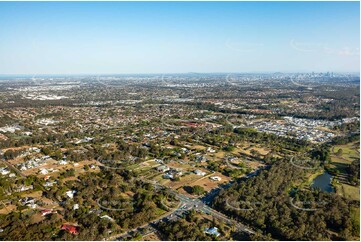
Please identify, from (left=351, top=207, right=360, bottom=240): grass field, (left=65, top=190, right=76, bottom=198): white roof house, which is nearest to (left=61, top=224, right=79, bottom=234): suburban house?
(left=65, top=190, right=76, bottom=198): white roof house

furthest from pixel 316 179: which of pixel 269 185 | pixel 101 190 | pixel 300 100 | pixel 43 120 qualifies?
pixel 300 100

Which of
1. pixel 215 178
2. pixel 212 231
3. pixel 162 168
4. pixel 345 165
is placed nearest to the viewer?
pixel 212 231

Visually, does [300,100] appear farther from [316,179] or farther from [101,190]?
[101,190]

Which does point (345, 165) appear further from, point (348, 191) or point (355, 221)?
point (355, 221)

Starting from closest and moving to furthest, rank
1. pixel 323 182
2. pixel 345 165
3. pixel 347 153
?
pixel 323 182, pixel 345 165, pixel 347 153

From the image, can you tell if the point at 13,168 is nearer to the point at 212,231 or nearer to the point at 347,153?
the point at 212,231

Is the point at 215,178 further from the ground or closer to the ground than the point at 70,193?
closer to the ground

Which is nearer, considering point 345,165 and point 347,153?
point 345,165

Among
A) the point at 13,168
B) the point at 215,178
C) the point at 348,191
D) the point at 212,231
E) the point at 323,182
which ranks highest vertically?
the point at 13,168

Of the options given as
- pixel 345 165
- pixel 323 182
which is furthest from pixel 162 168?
pixel 345 165
